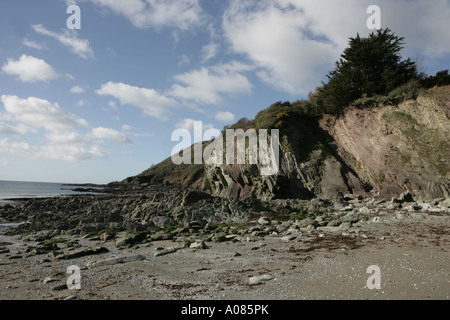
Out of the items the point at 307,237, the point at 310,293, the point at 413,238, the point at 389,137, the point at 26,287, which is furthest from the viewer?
the point at 389,137

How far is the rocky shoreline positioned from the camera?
6977 mm

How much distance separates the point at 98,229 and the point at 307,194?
66.0ft

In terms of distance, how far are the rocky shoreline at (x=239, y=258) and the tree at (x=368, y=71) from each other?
14.8 metres

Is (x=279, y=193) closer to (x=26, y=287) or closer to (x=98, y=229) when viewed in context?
(x=98, y=229)

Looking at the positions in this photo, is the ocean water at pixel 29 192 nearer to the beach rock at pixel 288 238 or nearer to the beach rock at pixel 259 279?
the beach rock at pixel 288 238

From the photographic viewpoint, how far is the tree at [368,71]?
28.4m

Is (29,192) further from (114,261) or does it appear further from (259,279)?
(259,279)

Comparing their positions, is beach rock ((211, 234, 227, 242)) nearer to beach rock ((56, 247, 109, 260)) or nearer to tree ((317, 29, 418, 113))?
beach rock ((56, 247, 109, 260))

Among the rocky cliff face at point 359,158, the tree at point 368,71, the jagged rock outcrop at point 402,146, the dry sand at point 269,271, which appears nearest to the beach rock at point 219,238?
the dry sand at point 269,271

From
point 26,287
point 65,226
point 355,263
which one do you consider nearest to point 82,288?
point 26,287

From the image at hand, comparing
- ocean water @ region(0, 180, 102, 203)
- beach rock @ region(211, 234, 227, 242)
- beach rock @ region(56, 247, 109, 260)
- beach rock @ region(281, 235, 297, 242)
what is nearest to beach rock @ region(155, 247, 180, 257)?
beach rock @ region(211, 234, 227, 242)

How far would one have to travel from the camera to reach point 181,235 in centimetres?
1599

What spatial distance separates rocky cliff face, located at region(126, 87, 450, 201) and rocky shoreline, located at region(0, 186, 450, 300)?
4984mm
